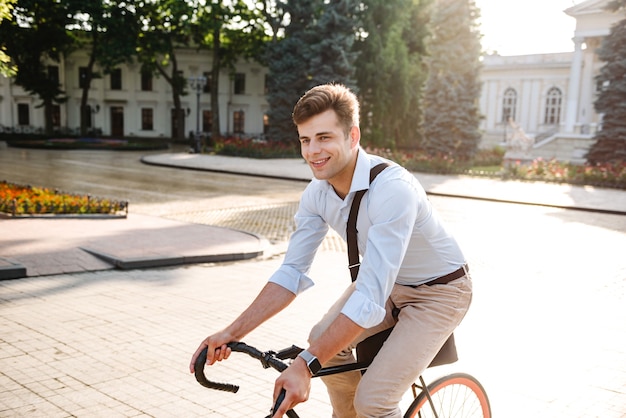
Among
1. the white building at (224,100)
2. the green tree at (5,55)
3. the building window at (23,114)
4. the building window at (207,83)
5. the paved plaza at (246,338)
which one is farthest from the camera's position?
the building window at (207,83)

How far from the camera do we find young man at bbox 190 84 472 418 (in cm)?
244

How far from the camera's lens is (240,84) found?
61969mm

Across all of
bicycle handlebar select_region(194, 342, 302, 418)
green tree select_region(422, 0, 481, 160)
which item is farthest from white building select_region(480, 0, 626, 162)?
bicycle handlebar select_region(194, 342, 302, 418)

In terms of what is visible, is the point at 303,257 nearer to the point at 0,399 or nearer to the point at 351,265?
the point at 351,265

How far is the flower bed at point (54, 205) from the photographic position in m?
12.8

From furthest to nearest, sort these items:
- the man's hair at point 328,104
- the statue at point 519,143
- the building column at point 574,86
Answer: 1. the building column at point 574,86
2. the statue at point 519,143
3. the man's hair at point 328,104

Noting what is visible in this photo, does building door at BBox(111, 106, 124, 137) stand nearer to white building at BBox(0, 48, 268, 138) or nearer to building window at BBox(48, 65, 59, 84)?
white building at BBox(0, 48, 268, 138)

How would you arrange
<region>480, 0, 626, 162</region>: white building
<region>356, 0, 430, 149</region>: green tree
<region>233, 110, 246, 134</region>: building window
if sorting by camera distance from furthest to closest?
<region>233, 110, 246, 134</region>: building window
<region>480, 0, 626, 162</region>: white building
<region>356, 0, 430, 149</region>: green tree

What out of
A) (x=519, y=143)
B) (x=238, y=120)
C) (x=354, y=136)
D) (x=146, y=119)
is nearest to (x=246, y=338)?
(x=354, y=136)

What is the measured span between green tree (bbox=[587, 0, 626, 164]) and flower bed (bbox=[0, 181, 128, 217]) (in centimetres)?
2277

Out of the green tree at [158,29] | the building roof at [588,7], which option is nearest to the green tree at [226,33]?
the green tree at [158,29]

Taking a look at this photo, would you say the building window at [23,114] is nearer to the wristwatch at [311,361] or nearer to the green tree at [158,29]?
the green tree at [158,29]

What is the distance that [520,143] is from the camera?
31453 mm

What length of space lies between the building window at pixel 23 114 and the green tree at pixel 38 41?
27.2 ft
